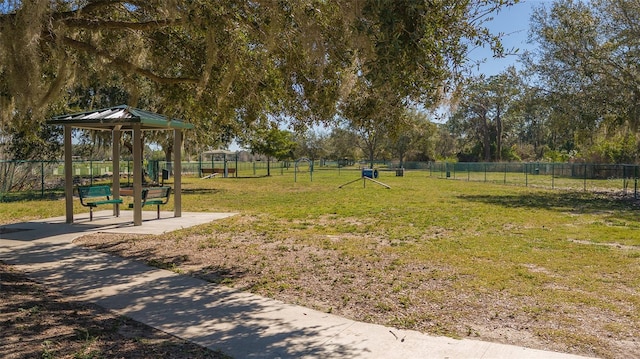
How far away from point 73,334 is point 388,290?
11.1ft

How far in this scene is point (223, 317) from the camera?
4941mm

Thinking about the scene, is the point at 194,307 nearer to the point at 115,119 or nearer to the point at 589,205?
the point at 115,119

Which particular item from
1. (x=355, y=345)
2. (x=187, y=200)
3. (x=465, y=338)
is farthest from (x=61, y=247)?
(x=187, y=200)

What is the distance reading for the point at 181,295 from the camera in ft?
18.8

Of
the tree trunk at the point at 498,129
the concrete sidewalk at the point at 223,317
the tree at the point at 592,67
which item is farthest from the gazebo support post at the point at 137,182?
the tree trunk at the point at 498,129

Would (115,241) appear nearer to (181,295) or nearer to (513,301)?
(181,295)

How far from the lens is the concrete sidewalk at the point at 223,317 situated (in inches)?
160

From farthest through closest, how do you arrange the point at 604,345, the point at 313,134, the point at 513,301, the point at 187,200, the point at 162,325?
the point at 313,134 < the point at 187,200 < the point at 513,301 < the point at 162,325 < the point at 604,345

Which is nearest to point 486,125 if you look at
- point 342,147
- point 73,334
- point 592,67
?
point 342,147

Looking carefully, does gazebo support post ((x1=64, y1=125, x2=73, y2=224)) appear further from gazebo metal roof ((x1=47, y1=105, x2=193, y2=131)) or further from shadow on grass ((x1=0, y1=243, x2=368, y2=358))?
shadow on grass ((x1=0, y1=243, x2=368, y2=358))

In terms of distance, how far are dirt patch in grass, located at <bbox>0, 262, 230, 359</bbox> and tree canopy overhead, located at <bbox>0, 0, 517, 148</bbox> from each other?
287cm

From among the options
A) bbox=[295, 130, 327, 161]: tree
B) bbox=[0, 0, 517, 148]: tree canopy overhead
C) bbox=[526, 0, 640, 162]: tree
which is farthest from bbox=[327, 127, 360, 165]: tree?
bbox=[0, 0, 517, 148]: tree canopy overhead

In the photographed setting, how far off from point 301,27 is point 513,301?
4.03 meters

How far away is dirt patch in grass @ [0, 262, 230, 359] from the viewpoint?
386 cm
